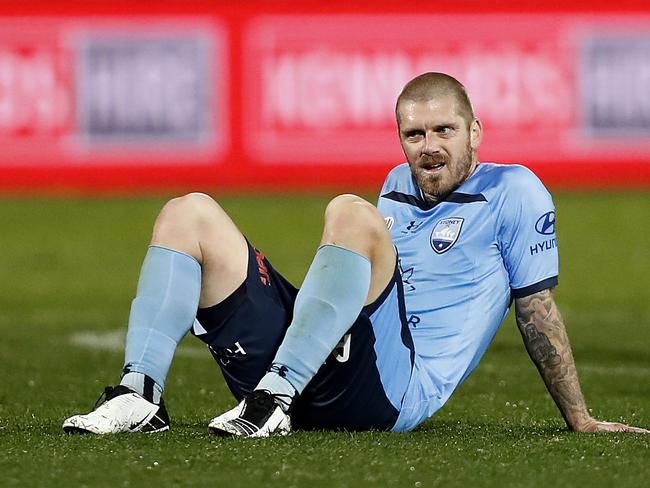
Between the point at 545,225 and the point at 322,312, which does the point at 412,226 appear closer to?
the point at 545,225

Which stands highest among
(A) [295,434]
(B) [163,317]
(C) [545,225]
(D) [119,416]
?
(C) [545,225]

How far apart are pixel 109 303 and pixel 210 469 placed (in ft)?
21.6

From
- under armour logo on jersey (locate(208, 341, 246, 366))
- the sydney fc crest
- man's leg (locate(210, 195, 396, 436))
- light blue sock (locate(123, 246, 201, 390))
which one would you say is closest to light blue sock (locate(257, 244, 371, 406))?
man's leg (locate(210, 195, 396, 436))

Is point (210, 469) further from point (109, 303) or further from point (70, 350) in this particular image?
point (109, 303)

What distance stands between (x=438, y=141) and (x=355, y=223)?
56cm

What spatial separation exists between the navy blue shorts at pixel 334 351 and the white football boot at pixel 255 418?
0.76 ft

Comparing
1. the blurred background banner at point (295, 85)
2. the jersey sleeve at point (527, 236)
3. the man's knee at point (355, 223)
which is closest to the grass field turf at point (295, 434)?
the jersey sleeve at point (527, 236)

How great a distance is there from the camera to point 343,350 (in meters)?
4.50

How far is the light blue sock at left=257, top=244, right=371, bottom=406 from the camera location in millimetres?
4371

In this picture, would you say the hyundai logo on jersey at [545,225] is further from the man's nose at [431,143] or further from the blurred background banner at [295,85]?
the blurred background banner at [295,85]

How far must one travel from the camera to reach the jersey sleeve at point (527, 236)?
471 centimetres

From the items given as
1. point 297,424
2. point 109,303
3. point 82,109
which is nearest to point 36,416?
point 297,424

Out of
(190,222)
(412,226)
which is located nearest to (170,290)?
(190,222)

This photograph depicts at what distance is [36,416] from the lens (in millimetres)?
5348
